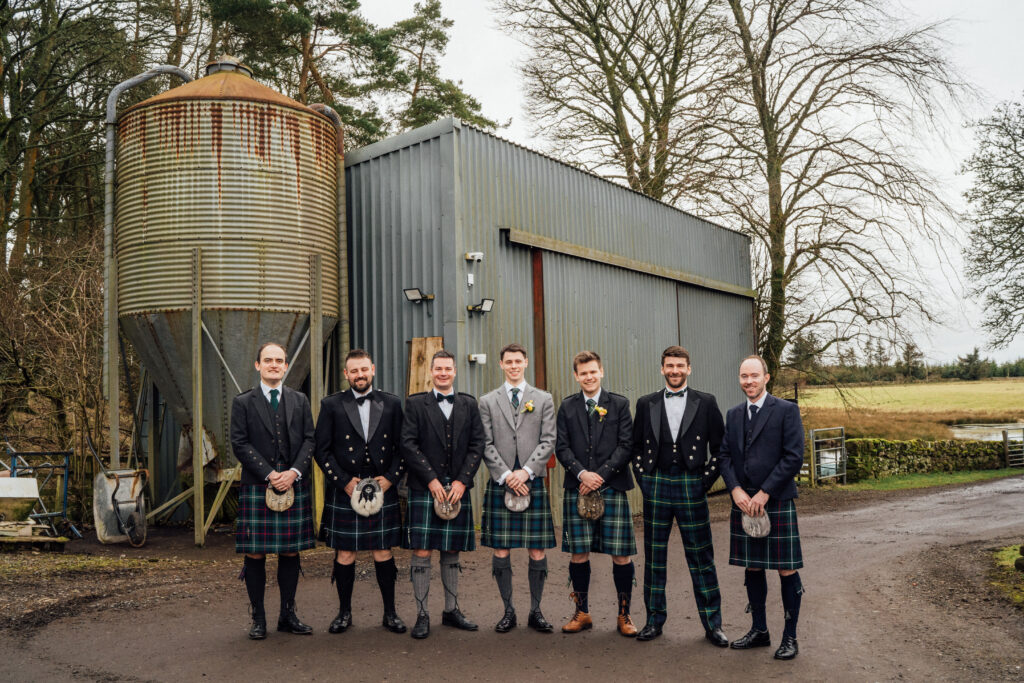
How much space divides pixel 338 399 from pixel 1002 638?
178 inches

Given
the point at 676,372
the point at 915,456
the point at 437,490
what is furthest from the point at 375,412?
the point at 915,456

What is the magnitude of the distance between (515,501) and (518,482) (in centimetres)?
15

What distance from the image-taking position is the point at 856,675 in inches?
171

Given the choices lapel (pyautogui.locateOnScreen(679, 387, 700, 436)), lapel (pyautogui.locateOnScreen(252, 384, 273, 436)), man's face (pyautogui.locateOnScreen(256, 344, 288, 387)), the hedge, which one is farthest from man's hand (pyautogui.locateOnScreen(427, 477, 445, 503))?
the hedge

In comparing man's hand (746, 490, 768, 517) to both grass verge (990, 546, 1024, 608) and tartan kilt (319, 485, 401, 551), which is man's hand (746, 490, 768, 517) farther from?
grass verge (990, 546, 1024, 608)

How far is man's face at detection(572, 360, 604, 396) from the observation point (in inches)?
202

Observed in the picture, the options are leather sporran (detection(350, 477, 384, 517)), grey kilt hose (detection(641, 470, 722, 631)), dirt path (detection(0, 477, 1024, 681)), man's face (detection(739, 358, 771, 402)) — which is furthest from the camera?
leather sporran (detection(350, 477, 384, 517))

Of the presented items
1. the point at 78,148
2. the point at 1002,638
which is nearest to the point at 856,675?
the point at 1002,638

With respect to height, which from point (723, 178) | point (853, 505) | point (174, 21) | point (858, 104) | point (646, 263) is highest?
point (174, 21)

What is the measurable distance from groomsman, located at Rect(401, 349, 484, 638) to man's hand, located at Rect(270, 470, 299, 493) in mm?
703

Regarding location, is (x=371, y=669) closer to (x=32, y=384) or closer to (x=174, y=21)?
(x=32, y=384)

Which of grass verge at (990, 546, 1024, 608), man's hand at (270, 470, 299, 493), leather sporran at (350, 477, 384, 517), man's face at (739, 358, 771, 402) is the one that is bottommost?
grass verge at (990, 546, 1024, 608)

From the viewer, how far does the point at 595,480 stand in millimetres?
4984

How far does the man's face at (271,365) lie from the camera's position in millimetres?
5035
